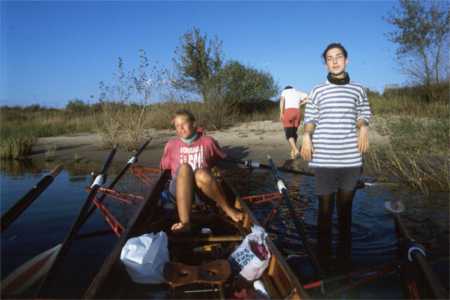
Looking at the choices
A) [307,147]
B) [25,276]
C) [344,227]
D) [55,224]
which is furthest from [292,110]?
[25,276]

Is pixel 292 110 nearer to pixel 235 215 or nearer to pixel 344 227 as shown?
pixel 235 215

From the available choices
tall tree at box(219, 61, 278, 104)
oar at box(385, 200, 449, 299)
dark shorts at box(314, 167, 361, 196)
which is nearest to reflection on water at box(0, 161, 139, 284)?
dark shorts at box(314, 167, 361, 196)

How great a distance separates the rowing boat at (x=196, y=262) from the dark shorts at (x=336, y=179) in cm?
80

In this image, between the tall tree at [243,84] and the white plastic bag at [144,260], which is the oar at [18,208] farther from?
the tall tree at [243,84]

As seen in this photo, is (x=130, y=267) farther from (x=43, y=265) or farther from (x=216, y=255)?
(x=43, y=265)

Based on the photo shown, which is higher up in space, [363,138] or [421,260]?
[363,138]

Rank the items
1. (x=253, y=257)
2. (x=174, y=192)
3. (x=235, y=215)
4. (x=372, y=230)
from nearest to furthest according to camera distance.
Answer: (x=253, y=257) < (x=235, y=215) < (x=174, y=192) < (x=372, y=230)

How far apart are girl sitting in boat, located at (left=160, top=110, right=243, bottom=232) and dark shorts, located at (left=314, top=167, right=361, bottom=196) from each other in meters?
1.16

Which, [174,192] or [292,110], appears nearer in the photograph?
[174,192]

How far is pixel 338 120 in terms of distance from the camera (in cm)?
368

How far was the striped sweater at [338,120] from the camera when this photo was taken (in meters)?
3.68

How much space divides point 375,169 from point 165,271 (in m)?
6.39

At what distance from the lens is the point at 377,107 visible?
1407 cm

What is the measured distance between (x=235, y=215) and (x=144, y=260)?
65.0 inches
